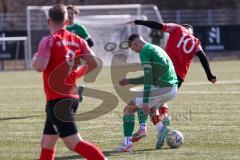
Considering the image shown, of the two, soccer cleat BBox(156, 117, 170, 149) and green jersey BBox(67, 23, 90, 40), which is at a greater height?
green jersey BBox(67, 23, 90, 40)

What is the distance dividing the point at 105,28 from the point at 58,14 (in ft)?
92.1

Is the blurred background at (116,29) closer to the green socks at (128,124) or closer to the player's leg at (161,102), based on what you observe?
the player's leg at (161,102)

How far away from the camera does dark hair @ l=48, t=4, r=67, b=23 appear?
301 inches

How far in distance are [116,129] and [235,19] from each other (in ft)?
99.2

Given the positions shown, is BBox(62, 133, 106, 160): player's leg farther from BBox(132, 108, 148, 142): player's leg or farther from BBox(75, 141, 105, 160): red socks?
BBox(132, 108, 148, 142): player's leg

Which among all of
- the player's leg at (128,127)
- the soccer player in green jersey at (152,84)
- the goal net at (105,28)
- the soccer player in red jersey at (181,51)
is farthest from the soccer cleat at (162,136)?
the goal net at (105,28)

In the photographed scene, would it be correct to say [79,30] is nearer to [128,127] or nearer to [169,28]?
[169,28]

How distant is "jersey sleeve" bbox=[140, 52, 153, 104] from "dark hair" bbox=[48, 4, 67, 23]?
2.84 meters

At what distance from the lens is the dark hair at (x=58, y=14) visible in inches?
301

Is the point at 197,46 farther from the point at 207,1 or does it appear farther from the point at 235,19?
the point at 207,1

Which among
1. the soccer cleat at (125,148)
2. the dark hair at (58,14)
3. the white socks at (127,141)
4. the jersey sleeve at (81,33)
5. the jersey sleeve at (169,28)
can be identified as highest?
the dark hair at (58,14)

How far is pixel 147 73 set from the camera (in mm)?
10430

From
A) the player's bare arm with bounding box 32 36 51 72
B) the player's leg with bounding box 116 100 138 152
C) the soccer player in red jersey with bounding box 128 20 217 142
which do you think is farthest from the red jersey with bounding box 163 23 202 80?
the player's bare arm with bounding box 32 36 51 72

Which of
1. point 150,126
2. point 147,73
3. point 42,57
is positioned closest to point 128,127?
point 147,73
